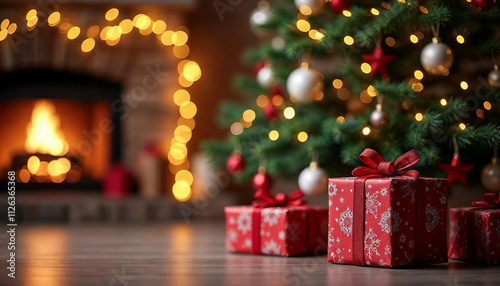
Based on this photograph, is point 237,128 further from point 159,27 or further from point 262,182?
point 159,27

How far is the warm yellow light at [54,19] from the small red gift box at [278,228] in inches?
75.4

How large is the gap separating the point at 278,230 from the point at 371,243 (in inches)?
13.4

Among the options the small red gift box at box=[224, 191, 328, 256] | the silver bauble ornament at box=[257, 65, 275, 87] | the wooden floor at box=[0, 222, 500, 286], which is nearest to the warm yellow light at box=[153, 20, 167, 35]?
the silver bauble ornament at box=[257, 65, 275, 87]

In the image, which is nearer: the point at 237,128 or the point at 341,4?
the point at 341,4

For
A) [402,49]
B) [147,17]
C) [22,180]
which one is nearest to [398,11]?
[402,49]

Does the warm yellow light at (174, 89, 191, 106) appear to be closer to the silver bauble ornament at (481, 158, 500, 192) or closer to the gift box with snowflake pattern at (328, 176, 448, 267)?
the silver bauble ornament at (481, 158, 500, 192)

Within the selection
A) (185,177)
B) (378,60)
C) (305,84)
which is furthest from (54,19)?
(378,60)

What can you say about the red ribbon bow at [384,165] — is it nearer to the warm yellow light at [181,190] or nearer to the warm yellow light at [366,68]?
the warm yellow light at [366,68]

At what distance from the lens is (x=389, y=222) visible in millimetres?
1672

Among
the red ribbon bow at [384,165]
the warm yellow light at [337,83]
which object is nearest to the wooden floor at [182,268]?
the red ribbon bow at [384,165]

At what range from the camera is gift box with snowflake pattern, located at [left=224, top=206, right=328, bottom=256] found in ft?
6.46

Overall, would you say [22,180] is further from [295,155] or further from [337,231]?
[337,231]

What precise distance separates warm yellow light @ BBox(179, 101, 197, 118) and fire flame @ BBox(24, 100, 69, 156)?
0.69 m

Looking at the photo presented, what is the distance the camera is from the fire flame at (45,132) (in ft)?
12.4
